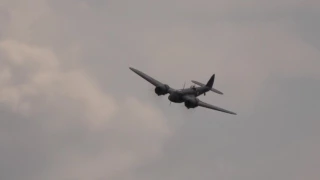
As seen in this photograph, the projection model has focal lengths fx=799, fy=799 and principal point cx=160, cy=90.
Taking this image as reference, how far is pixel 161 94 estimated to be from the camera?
16475 cm

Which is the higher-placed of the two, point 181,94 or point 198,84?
point 198,84

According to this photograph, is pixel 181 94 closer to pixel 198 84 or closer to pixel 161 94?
pixel 161 94

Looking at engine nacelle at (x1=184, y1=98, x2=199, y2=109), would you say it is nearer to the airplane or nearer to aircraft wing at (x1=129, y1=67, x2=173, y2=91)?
the airplane

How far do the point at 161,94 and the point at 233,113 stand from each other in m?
15.3

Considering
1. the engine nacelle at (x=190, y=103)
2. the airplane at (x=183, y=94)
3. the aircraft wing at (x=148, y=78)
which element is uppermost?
the aircraft wing at (x=148, y=78)

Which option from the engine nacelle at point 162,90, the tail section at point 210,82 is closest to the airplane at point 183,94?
the engine nacelle at point 162,90

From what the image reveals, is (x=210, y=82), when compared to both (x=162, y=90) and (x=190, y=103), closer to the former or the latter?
(x=162, y=90)

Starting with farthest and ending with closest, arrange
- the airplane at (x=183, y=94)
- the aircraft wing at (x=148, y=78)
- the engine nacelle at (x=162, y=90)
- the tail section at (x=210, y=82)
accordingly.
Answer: the tail section at (x=210, y=82) → the aircraft wing at (x=148, y=78) → the engine nacelle at (x=162, y=90) → the airplane at (x=183, y=94)

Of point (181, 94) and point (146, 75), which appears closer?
point (181, 94)

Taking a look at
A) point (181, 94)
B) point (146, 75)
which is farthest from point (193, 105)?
point (146, 75)

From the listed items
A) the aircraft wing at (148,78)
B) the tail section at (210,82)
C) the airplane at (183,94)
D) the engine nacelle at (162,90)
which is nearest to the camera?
the airplane at (183,94)

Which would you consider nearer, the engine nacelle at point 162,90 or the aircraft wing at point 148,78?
the engine nacelle at point 162,90

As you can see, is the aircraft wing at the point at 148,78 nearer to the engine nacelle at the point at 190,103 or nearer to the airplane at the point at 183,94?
the airplane at the point at 183,94

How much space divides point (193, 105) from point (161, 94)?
747cm
